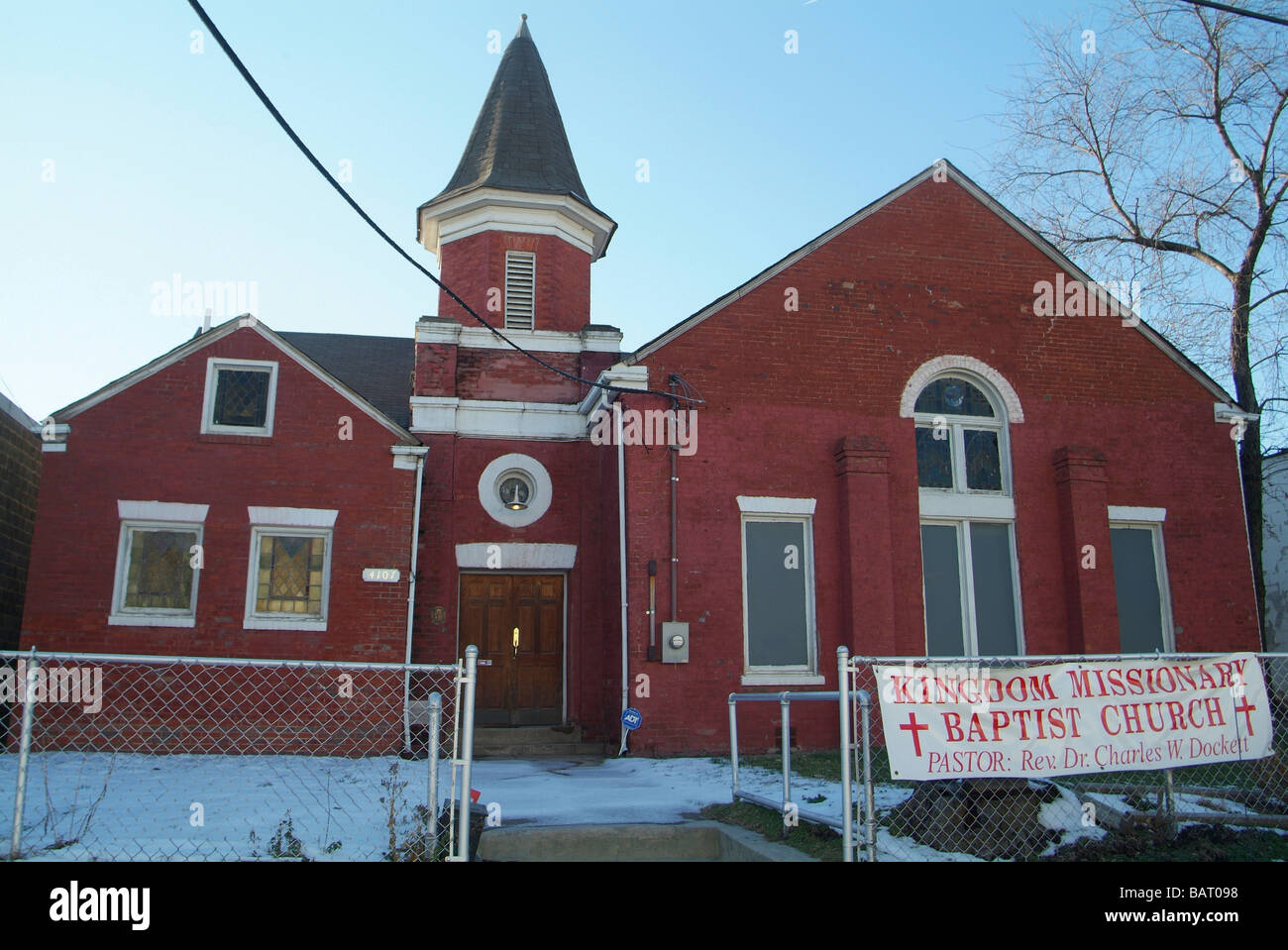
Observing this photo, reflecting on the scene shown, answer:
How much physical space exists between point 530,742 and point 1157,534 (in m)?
9.43

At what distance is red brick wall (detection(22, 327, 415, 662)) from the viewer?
12.2 metres

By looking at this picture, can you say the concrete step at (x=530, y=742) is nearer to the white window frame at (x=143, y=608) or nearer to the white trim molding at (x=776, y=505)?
the white trim molding at (x=776, y=505)

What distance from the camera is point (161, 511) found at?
12578 millimetres

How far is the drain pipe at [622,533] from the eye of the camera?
12.1 metres

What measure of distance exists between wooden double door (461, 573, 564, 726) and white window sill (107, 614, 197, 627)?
3.63m

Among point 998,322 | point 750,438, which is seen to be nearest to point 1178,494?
point 998,322

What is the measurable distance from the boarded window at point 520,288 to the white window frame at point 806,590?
504 centimetres

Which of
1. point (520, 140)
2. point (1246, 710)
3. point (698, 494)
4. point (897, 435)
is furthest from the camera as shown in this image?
point (520, 140)

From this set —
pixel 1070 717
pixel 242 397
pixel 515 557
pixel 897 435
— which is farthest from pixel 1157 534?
pixel 242 397

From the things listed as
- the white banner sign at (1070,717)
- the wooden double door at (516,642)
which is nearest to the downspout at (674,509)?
the wooden double door at (516,642)

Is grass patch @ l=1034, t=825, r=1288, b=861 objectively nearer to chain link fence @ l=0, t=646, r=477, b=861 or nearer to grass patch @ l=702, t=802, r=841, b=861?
grass patch @ l=702, t=802, r=841, b=861

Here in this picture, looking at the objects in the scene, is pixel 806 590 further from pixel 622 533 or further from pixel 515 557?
pixel 515 557

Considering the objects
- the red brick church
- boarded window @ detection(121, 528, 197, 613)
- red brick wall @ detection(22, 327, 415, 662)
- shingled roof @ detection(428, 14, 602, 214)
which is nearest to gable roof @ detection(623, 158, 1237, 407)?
the red brick church
